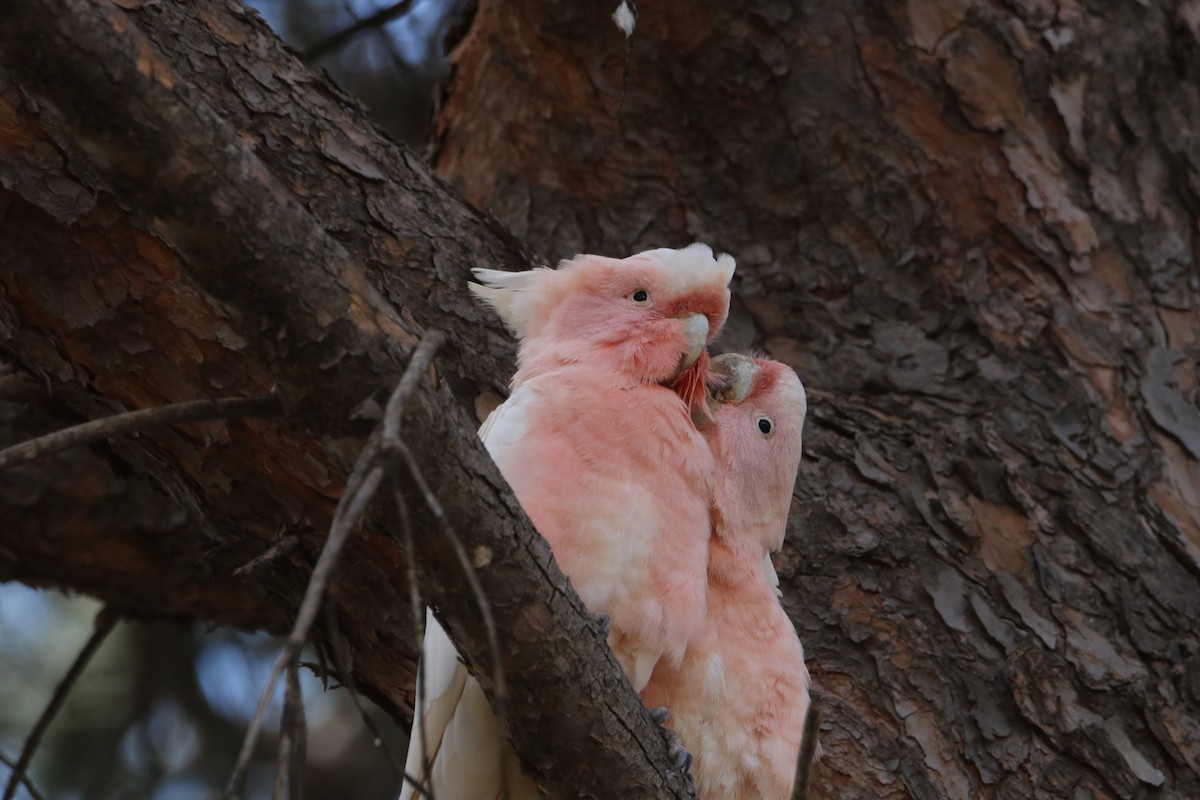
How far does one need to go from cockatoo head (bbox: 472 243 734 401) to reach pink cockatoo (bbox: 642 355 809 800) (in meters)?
0.23

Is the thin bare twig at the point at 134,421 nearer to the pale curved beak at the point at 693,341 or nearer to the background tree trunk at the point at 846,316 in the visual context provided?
the background tree trunk at the point at 846,316

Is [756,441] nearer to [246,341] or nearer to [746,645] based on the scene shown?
[746,645]

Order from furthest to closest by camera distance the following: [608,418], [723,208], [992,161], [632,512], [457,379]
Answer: [723,208]
[992,161]
[457,379]
[608,418]
[632,512]

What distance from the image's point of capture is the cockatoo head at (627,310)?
298 centimetres

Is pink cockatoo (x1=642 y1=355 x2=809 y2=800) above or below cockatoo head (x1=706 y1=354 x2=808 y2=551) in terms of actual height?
below

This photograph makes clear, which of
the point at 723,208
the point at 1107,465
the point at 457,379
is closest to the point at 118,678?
the point at 457,379

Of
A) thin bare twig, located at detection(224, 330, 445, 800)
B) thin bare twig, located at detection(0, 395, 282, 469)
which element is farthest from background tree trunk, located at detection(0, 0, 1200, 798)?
thin bare twig, located at detection(224, 330, 445, 800)

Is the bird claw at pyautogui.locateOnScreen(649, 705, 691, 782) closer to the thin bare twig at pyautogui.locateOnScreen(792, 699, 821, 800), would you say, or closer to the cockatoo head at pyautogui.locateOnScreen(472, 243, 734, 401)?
the thin bare twig at pyautogui.locateOnScreen(792, 699, 821, 800)

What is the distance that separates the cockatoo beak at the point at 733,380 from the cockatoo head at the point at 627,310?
0.46 feet

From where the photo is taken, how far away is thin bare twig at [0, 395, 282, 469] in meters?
1.61

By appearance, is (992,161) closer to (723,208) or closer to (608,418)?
(723,208)

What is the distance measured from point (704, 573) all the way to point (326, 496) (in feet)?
3.09

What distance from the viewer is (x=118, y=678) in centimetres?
553

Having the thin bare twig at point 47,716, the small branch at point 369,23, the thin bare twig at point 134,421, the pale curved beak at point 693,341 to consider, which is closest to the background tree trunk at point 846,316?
the small branch at point 369,23
